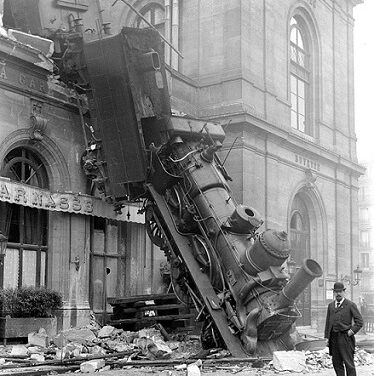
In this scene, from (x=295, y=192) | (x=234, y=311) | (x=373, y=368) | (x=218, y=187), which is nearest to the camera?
(x=373, y=368)

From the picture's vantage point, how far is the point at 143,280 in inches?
883

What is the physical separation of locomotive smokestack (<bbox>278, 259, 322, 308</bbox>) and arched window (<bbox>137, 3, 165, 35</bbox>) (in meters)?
13.8

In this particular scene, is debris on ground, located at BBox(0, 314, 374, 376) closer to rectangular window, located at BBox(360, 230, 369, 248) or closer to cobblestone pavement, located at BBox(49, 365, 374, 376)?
cobblestone pavement, located at BBox(49, 365, 374, 376)

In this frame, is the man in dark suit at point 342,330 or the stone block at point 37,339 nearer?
the man in dark suit at point 342,330

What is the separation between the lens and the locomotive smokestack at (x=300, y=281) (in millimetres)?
15297

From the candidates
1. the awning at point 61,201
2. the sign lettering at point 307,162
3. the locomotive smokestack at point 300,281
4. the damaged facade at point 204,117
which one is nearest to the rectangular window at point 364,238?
the damaged facade at point 204,117

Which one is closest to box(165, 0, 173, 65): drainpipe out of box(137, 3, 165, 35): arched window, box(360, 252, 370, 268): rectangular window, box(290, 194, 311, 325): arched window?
box(137, 3, 165, 35): arched window

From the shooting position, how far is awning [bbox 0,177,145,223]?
1816cm

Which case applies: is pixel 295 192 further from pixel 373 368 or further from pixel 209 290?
pixel 373 368

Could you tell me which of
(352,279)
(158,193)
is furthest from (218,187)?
(352,279)

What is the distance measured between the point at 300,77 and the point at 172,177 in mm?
13315

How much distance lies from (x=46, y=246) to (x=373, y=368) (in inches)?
349

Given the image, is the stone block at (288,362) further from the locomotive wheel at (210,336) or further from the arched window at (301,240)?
the arched window at (301,240)

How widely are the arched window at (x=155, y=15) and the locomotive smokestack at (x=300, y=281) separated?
1381cm
